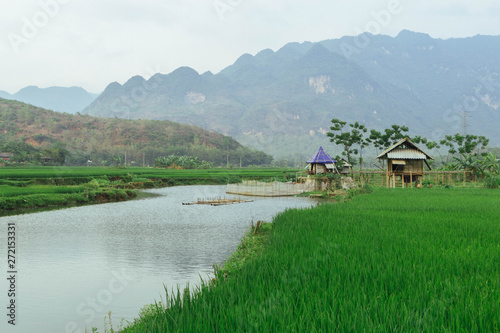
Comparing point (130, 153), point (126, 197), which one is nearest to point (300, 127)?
point (130, 153)

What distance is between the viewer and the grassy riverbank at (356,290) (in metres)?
3.10

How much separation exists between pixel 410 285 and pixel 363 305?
3.35 feet

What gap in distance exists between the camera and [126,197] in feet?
106

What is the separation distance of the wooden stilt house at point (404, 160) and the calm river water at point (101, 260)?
18032 millimetres

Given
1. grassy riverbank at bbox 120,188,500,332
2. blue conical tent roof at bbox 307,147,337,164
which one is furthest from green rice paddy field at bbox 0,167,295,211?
grassy riverbank at bbox 120,188,500,332

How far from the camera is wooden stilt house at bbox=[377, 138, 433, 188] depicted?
34.0 meters

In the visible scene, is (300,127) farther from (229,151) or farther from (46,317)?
(46,317)

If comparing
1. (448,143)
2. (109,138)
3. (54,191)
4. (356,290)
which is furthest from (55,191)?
(109,138)

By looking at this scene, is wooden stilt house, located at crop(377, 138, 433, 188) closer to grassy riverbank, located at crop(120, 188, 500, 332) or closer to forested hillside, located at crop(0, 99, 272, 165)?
grassy riverbank, located at crop(120, 188, 500, 332)

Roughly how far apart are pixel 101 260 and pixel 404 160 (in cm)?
2975

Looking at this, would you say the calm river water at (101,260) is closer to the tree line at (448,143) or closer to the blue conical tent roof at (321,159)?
the blue conical tent roof at (321,159)

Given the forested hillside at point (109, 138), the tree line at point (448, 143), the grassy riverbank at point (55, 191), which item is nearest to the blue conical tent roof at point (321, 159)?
the tree line at point (448, 143)

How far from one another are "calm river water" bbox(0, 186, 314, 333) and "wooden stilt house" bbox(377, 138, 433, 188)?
18.0 m

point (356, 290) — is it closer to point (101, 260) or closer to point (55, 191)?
point (101, 260)
